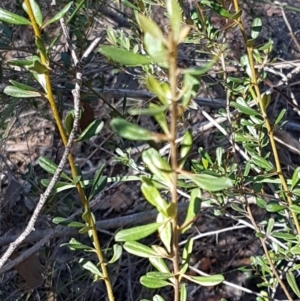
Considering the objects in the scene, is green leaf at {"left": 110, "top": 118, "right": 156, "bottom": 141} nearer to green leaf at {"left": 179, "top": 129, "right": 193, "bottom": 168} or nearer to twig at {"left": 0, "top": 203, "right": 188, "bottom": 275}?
green leaf at {"left": 179, "top": 129, "right": 193, "bottom": 168}

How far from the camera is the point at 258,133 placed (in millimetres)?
1253

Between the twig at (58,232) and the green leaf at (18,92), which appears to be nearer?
the green leaf at (18,92)

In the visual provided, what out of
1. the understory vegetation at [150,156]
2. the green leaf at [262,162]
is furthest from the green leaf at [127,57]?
the green leaf at [262,162]

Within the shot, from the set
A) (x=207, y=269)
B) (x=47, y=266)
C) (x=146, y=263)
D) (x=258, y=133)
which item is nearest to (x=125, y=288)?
(x=146, y=263)

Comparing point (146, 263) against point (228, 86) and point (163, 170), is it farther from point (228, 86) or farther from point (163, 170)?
point (163, 170)

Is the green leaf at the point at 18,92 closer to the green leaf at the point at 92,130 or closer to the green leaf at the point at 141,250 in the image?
the green leaf at the point at 92,130

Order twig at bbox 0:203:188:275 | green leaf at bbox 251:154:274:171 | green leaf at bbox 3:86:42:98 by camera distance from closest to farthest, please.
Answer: green leaf at bbox 3:86:42:98 → green leaf at bbox 251:154:274:171 → twig at bbox 0:203:188:275

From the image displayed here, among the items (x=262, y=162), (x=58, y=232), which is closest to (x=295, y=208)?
(x=262, y=162)

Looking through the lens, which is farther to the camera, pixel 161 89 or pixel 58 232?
pixel 58 232

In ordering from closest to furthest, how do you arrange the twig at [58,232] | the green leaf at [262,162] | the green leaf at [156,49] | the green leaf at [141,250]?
the green leaf at [156,49] → the green leaf at [141,250] → the green leaf at [262,162] → the twig at [58,232]

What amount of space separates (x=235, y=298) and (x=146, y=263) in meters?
0.35

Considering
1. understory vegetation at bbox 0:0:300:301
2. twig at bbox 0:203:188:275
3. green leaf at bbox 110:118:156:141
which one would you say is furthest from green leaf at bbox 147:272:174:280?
twig at bbox 0:203:188:275

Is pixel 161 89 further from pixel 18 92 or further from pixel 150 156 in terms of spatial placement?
pixel 18 92

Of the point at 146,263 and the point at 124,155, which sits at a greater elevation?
the point at 124,155
